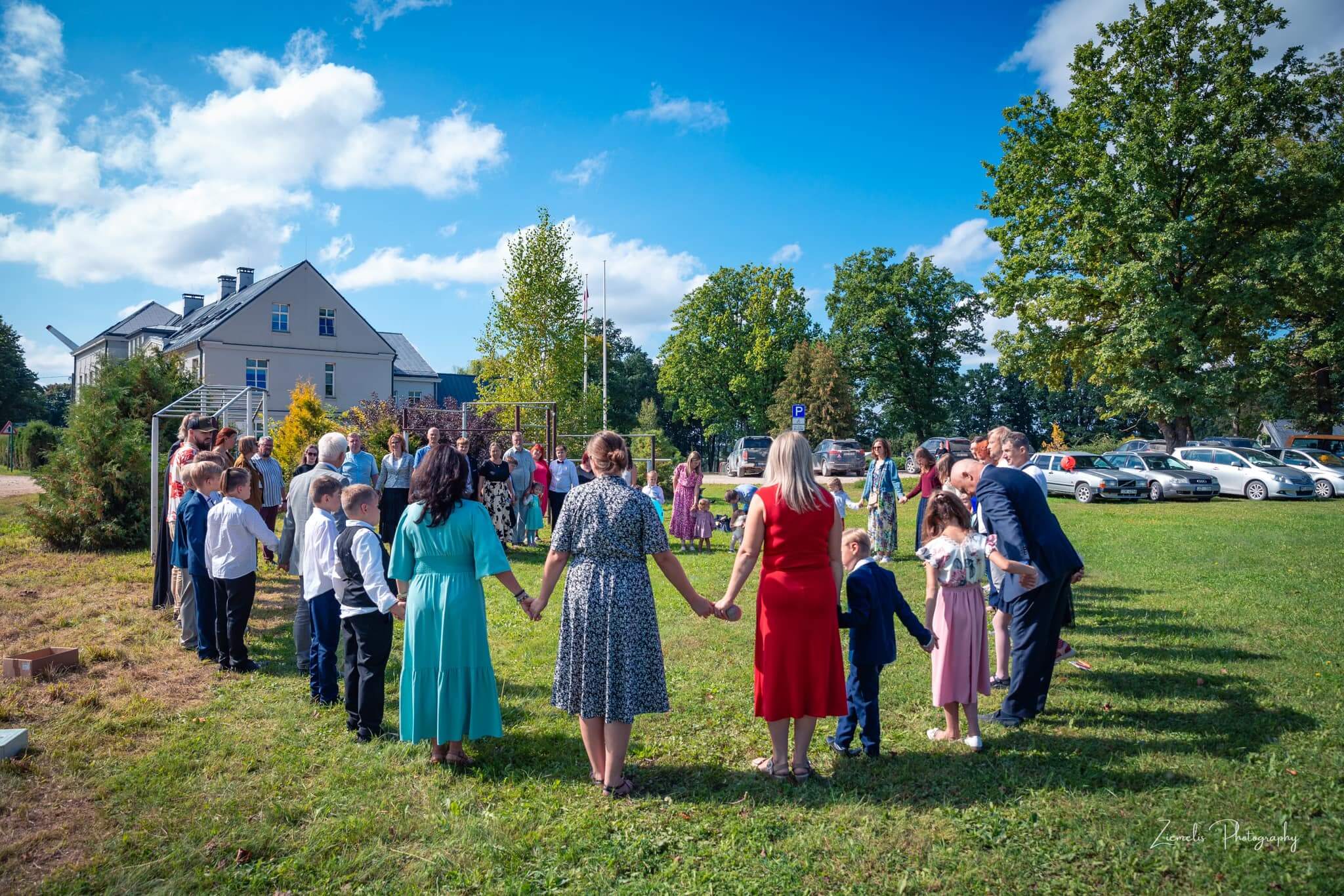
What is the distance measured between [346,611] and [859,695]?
3338 millimetres

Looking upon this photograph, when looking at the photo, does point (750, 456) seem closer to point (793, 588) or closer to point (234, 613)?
point (234, 613)

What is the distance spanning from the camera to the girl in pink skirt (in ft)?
15.6

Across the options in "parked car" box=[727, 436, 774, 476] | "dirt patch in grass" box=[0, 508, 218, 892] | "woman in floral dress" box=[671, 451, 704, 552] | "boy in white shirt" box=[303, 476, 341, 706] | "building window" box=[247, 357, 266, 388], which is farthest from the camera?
"building window" box=[247, 357, 266, 388]

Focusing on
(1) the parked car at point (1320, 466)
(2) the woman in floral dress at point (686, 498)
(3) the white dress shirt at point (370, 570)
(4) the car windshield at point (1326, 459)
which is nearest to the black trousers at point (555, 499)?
(2) the woman in floral dress at point (686, 498)

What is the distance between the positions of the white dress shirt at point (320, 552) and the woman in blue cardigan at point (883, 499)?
8.19m

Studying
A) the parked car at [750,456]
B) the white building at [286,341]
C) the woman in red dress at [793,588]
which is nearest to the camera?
the woman in red dress at [793,588]

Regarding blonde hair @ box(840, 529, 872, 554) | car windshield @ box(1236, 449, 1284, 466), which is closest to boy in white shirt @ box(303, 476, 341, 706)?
blonde hair @ box(840, 529, 872, 554)

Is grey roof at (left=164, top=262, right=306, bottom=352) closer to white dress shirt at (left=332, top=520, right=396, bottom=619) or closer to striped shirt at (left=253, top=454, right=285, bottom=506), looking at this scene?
striped shirt at (left=253, top=454, right=285, bottom=506)

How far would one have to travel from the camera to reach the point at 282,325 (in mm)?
43500

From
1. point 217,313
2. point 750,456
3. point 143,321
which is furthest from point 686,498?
point 143,321

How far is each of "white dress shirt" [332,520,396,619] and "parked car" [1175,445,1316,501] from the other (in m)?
26.3

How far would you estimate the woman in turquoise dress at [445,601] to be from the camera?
4352mm

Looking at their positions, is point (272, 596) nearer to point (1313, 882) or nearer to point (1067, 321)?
point (1313, 882)

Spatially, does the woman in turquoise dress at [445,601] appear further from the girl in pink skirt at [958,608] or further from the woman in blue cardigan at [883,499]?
the woman in blue cardigan at [883,499]
